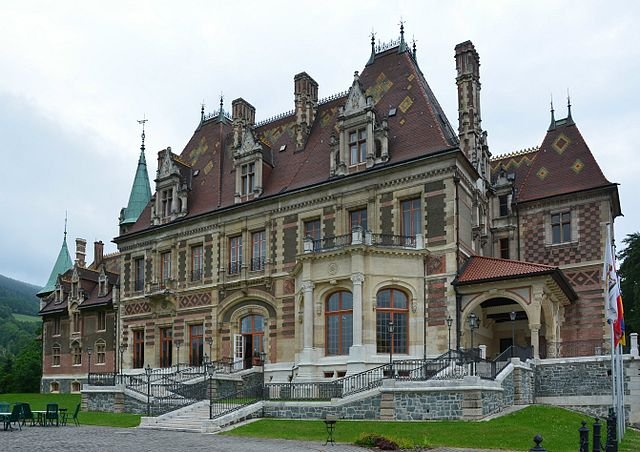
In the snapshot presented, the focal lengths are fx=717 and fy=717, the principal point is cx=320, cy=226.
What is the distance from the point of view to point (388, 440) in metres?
17.7

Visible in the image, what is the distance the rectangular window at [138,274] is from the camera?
41125 mm

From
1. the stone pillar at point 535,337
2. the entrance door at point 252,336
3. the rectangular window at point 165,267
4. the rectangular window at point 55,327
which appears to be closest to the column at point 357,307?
the stone pillar at point 535,337

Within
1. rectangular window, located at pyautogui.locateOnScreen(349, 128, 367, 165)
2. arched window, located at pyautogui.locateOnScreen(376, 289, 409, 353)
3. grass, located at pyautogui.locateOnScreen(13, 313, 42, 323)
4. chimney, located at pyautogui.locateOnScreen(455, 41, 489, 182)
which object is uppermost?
chimney, located at pyautogui.locateOnScreen(455, 41, 489, 182)

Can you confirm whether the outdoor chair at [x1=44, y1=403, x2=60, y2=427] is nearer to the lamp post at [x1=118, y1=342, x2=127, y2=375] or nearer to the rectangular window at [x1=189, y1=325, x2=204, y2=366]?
the rectangular window at [x1=189, y1=325, x2=204, y2=366]

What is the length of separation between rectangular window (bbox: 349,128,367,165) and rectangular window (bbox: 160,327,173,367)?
14422 millimetres

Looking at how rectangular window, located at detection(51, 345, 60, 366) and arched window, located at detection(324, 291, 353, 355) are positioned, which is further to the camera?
rectangular window, located at detection(51, 345, 60, 366)

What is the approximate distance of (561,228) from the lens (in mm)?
33156

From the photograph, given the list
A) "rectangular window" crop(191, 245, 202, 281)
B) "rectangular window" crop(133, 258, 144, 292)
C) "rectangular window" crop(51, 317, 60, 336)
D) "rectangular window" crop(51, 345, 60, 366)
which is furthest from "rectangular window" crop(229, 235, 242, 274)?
"rectangular window" crop(51, 317, 60, 336)

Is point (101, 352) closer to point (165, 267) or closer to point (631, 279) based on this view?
point (165, 267)

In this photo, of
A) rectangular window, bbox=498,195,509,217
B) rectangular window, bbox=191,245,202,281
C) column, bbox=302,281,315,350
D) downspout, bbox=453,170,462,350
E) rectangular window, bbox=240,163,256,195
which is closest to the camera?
downspout, bbox=453,170,462,350

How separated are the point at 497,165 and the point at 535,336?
13.6m

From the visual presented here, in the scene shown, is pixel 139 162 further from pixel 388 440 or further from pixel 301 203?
pixel 388 440

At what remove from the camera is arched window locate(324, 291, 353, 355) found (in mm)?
29375

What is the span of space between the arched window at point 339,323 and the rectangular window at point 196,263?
10.2 m
